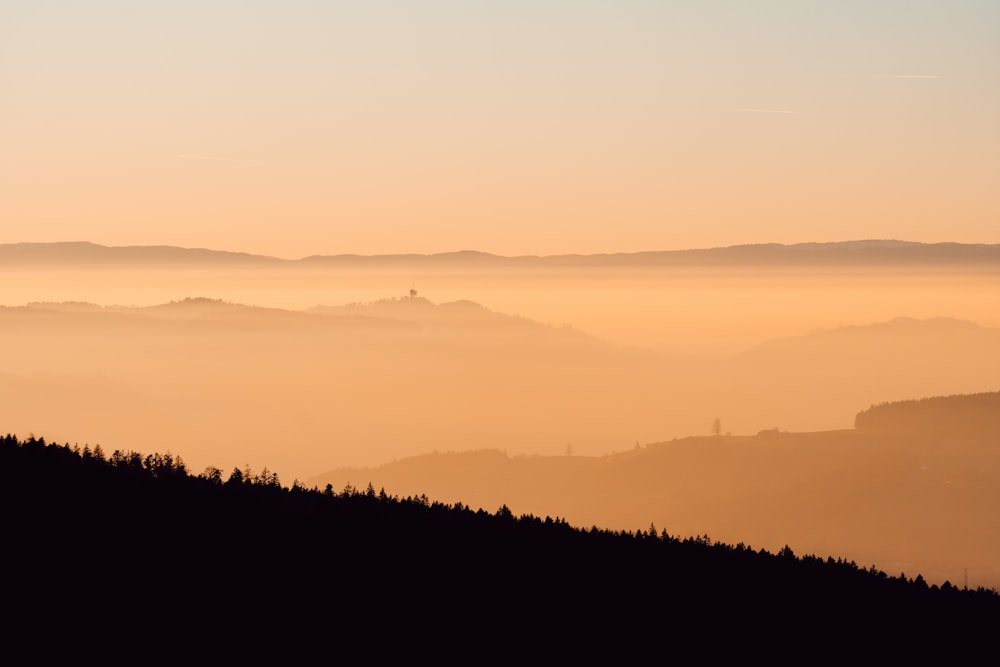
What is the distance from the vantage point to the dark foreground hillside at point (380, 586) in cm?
3625

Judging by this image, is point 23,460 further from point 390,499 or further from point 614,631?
point 614,631

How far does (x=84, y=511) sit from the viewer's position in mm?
46562

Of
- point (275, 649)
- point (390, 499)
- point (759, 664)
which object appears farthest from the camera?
point (390, 499)

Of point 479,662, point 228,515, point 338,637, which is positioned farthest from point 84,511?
point 479,662

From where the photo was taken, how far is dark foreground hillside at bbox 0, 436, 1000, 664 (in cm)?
3625

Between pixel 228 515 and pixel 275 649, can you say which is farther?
pixel 228 515

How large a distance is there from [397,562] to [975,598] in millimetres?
27385

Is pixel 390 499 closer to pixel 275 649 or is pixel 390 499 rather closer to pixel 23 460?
pixel 23 460

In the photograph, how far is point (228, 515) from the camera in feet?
168

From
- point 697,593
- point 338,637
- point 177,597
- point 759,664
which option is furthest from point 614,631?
point 177,597

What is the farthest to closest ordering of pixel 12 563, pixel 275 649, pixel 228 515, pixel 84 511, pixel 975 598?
pixel 975 598 → pixel 228 515 → pixel 84 511 → pixel 12 563 → pixel 275 649

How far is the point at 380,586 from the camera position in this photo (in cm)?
4506

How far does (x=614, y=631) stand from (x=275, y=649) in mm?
14915

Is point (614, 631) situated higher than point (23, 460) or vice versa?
point (23, 460)
